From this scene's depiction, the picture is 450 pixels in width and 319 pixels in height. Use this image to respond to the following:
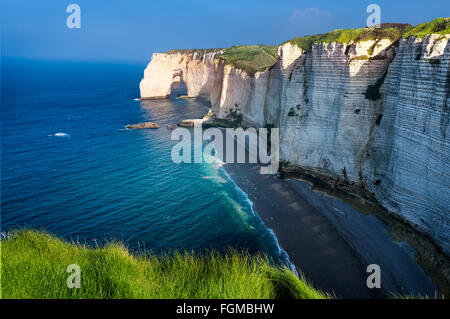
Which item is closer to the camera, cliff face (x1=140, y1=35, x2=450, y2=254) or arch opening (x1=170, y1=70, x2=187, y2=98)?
cliff face (x1=140, y1=35, x2=450, y2=254)

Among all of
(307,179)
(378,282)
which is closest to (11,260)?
(378,282)

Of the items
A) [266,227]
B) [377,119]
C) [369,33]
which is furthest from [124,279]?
[369,33]

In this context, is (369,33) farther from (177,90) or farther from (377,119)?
(177,90)

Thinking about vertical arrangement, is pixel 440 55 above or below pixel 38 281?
above

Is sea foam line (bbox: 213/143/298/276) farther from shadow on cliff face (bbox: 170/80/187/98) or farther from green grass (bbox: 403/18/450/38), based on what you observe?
shadow on cliff face (bbox: 170/80/187/98)

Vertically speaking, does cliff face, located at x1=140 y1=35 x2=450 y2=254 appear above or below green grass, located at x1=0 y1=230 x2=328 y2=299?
above

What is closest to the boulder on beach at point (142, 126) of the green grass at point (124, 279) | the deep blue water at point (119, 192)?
the deep blue water at point (119, 192)

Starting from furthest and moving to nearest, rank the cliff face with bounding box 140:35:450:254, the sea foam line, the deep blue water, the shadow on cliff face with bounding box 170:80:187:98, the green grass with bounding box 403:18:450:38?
the shadow on cliff face with bounding box 170:80:187:98, the deep blue water, the sea foam line, the green grass with bounding box 403:18:450:38, the cliff face with bounding box 140:35:450:254

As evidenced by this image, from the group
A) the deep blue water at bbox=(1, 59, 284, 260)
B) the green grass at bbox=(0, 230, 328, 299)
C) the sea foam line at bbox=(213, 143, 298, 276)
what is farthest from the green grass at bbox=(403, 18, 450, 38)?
the green grass at bbox=(0, 230, 328, 299)
